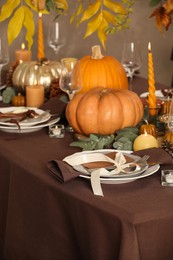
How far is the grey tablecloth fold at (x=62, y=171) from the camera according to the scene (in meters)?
1.72

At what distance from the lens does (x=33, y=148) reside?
2078 millimetres

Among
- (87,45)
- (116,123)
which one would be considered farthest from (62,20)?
(116,123)

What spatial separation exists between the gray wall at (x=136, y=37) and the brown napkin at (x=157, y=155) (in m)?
2.19

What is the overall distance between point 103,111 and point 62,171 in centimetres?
40

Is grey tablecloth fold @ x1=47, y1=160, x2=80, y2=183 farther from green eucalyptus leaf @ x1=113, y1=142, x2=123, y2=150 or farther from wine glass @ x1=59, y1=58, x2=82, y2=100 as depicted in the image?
wine glass @ x1=59, y1=58, x2=82, y2=100

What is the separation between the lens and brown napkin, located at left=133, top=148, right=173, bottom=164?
5.96ft

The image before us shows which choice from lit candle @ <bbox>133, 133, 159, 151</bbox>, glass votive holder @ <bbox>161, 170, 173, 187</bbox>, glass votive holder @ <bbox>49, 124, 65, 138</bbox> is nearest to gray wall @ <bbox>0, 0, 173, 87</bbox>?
glass votive holder @ <bbox>49, 124, 65, 138</bbox>

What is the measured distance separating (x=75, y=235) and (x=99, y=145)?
0.37 metres

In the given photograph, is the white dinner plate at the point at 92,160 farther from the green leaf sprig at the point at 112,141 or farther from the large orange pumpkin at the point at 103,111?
the large orange pumpkin at the point at 103,111

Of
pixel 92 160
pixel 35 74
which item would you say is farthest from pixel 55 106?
pixel 92 160

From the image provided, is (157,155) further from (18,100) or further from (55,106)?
(18,100)

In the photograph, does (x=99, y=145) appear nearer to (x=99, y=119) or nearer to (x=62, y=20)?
(x=99, y=119)

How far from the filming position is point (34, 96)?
2508 millimetres

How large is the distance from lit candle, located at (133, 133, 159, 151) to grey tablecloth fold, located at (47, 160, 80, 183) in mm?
275
